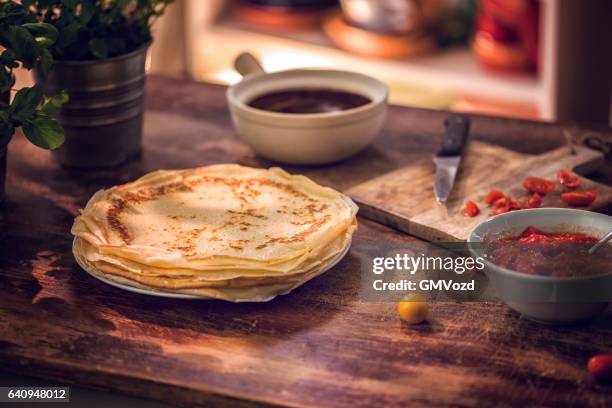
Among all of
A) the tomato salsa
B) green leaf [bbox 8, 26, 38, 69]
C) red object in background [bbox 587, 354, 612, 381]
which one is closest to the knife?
the tomato salsa

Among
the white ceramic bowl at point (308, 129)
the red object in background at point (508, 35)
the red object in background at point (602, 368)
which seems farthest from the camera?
the red object in background at point (508, 35)

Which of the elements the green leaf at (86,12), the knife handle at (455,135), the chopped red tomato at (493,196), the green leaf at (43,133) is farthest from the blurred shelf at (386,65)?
the green leaf at (43,133)

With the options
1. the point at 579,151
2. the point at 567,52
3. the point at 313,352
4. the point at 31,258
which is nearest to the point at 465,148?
the point at 579,151

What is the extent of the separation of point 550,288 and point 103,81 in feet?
3.29

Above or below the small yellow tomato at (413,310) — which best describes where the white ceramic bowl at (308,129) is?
above

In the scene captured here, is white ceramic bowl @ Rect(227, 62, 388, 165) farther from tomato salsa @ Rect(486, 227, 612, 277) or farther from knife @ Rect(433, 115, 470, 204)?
tomato salsa @ Rect(486, 227, 612, 277)

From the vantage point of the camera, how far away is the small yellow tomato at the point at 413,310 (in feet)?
4.43

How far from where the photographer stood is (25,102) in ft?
4.83

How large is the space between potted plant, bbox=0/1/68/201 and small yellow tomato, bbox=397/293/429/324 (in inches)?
24.6

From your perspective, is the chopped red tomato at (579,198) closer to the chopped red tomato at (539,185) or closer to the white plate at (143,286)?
the chopped red tomato at (539,185)

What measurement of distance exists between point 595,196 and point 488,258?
407 millimetres

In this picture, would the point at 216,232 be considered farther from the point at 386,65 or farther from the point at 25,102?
the point at 386,65

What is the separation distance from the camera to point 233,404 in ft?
3.93

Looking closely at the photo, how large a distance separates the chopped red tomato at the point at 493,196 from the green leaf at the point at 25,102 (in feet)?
2.69
